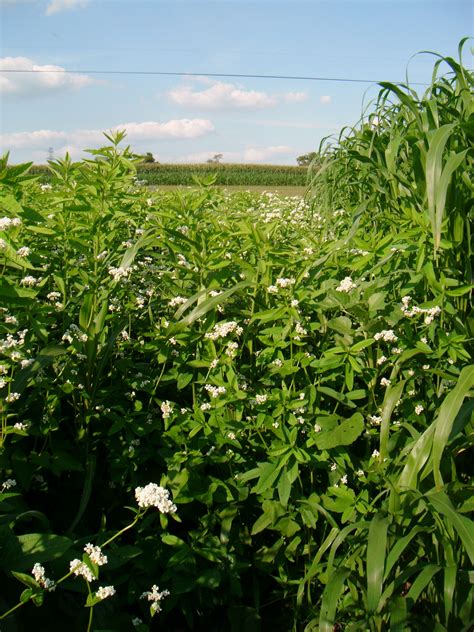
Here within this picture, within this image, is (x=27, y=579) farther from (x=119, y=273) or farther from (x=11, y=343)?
(x=119, y=273)

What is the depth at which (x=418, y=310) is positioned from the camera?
193cm

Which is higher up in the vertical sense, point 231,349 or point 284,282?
point 284,282

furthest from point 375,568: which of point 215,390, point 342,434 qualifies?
point 215,390

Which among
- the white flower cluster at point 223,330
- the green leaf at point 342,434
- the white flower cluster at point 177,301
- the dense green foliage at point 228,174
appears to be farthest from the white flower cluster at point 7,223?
the dense green foliage at point 228,174

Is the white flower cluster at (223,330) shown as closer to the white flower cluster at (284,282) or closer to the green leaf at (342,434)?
the white flower cluster at (284,282)

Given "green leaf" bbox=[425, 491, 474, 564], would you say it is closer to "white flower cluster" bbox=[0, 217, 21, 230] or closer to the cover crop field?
the cover crop field

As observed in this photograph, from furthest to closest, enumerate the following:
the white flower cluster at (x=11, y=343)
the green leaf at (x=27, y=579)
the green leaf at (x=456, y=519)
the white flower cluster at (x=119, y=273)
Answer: the white flower cluster at (x=119, y=273) < the white flower cluster at (x=11, y=343) < the green leaf at (x=456, y=519) < the green leaf at (x=27, y=579)

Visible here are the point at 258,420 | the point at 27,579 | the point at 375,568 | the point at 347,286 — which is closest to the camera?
the point at 27,579

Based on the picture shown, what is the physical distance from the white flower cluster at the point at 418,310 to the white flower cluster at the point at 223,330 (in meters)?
0.52

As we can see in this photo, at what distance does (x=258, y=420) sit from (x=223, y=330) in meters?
0.29

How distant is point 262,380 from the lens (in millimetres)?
2062

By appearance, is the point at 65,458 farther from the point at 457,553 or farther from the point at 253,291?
the point at 457,553

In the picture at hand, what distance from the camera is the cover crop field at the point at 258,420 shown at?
177 centimetres

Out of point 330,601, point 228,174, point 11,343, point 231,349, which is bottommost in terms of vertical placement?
point 330,601
